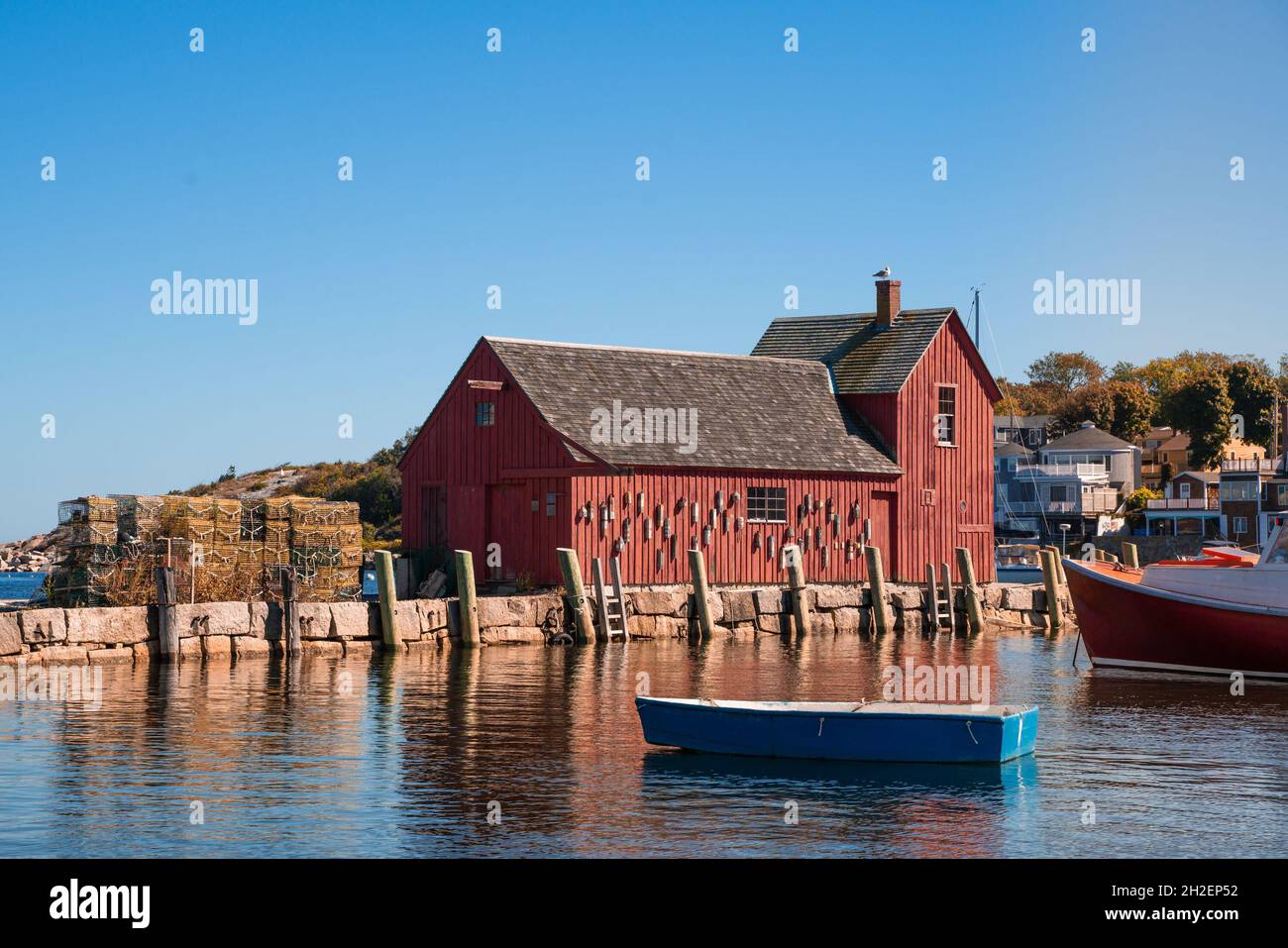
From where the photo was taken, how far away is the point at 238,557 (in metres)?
34.9

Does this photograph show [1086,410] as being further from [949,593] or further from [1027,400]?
[949,593]

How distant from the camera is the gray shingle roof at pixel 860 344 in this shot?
46156 millimetres

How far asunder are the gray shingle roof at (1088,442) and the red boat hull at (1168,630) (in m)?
77.6

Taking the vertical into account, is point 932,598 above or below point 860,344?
below

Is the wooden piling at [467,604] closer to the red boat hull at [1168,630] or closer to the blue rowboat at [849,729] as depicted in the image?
the red boat hull at [1168,630]

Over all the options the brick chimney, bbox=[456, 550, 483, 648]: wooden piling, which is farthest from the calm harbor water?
the brick chimney

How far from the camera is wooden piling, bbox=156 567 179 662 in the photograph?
30.4 meters

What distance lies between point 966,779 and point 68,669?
17.3 m

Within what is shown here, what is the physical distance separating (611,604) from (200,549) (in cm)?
931

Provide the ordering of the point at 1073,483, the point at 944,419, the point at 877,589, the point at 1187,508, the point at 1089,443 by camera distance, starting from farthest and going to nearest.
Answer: the point at 1089,443 < the point at 1073,483 < the point at 1187,508 < the point at 944,419 < the point at 877,589

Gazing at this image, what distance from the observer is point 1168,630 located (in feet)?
100

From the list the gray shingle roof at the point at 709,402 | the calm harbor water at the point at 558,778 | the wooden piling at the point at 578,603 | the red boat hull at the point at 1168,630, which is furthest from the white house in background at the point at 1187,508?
the calm harbor water at the point at 558,778

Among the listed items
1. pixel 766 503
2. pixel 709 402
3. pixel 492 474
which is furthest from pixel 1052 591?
pixel 492 474
